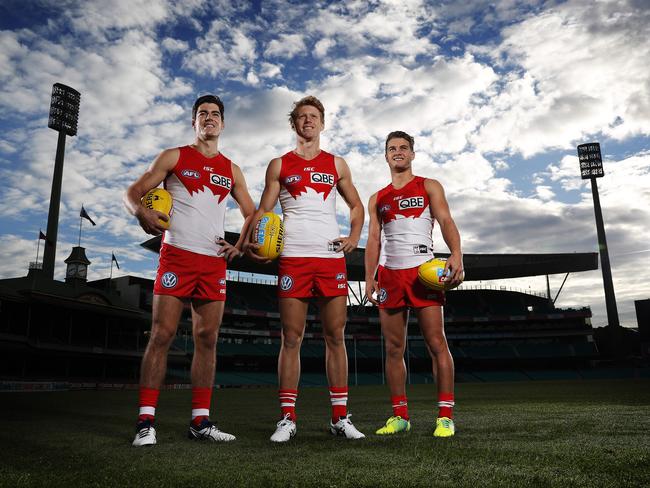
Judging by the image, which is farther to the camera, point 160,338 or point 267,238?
point 267,238

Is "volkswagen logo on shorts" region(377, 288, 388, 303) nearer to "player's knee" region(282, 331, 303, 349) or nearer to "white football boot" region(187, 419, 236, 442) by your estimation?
"player's knee" region(282, 331, 303, 349)

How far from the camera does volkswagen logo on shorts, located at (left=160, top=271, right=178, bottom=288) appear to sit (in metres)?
4.53

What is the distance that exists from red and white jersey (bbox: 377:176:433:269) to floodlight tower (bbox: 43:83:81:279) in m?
46.8

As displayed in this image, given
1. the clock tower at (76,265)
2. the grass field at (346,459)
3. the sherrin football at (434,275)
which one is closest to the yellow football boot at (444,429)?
the grass field at (346,459)

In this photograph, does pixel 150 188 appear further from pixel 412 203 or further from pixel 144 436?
pixel 412 203

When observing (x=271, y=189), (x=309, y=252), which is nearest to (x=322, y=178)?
(x=271, y=189)

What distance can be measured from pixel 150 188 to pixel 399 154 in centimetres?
259

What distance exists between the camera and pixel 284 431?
4176 mm

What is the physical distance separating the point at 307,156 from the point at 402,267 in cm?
149

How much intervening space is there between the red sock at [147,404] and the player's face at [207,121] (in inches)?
97.0

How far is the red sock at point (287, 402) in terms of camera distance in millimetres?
4411

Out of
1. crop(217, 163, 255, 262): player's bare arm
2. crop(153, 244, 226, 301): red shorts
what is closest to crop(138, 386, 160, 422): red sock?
crop(153, 244, 226, 301): red shorts

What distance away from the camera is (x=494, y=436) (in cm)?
421

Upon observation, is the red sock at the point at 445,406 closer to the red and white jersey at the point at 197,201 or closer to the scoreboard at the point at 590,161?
the red and white jersey at the point at 197,201
